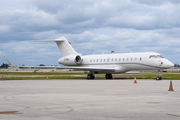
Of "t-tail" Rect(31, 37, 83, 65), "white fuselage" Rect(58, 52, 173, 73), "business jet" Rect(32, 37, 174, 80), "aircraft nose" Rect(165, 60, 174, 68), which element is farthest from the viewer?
"t-tail" Rect(31, 37, 83, 65)

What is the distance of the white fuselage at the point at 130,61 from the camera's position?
31442 millimetres

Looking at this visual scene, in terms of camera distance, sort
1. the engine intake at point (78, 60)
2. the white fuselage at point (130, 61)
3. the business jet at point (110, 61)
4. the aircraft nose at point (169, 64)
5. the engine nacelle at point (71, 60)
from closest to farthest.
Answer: the aircraft nose at point (169, 64)
the white fuselage at point (130, 61)
the business jet at point (110, 61)
the engine nacelle at point (71, 60)
the engine intake at point (78, 60)

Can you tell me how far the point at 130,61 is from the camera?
111 feet

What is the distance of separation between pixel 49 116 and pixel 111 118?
68.4 inches

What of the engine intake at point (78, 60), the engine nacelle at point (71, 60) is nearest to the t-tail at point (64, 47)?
the engine nacelle at point (71, 60)

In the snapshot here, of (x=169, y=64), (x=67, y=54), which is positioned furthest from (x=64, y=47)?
(x=169, y=64)

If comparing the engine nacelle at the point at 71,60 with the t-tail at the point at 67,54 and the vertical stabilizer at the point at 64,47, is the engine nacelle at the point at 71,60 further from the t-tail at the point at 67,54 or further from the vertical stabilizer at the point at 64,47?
the vertical stabilizer at the point at 64,47

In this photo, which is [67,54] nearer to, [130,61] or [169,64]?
[130,61]

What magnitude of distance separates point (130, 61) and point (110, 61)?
3.75 metres

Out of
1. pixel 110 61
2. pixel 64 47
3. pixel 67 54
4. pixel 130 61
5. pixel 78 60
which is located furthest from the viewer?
pixel 64 47

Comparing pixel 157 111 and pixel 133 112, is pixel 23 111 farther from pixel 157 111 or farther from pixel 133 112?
pixel 157 111

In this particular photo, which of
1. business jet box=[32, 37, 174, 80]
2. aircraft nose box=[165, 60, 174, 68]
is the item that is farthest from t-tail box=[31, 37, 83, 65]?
aircraft nose box=[165, 60, 174, 68]

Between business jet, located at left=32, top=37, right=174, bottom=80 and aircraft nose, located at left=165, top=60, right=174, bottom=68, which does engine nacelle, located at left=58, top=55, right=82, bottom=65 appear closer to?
business jet, located at left=32, top=37, right=174, bottom=80

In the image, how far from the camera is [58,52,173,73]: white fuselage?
31442mm
